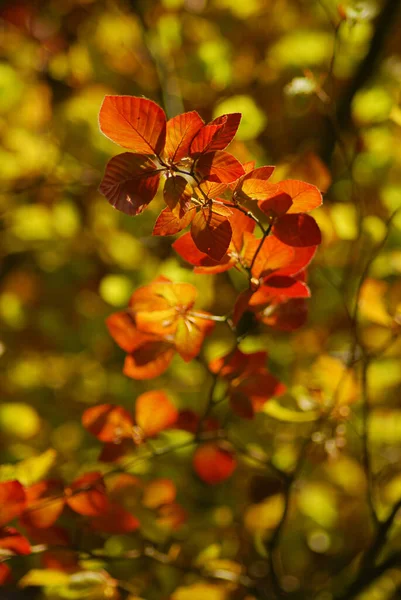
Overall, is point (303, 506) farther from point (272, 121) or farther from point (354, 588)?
point (272, 121)

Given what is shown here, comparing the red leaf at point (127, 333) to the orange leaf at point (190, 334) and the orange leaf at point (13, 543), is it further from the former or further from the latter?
the orange leaf at point (13, 543)

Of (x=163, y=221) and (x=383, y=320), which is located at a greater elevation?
(x=163, y=221)

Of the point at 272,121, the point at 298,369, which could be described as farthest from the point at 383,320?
the point at 272,121

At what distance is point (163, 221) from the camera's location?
0.44 m

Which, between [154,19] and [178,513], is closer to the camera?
[178,513]

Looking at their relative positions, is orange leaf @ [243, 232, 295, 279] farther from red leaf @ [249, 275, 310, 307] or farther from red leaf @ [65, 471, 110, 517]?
red leaf @ [65, 471, 110, 517]

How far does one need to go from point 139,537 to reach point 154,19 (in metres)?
0.96

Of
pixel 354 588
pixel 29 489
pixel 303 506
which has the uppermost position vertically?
pixel 29 489

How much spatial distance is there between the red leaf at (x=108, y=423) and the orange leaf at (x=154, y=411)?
2cm

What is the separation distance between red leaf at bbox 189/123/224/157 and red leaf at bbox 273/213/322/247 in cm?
10

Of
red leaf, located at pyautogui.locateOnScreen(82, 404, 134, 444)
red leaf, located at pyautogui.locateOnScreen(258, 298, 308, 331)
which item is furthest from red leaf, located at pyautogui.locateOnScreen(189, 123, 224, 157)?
red leaf, located at pyautogui.locateOnScreen(82, 404, 134, 444)

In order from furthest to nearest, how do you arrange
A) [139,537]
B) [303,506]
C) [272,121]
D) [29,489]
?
1. [272,121]
2. [303,506]
3. [139,537]
4. [29,489]

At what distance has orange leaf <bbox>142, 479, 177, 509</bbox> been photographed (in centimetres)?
76

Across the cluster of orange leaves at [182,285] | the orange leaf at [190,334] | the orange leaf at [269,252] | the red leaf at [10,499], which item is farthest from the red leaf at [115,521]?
the orange leaf at [269,252]
